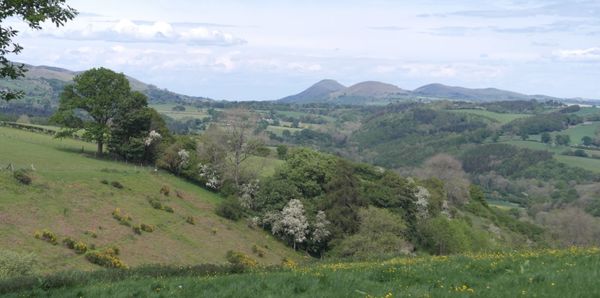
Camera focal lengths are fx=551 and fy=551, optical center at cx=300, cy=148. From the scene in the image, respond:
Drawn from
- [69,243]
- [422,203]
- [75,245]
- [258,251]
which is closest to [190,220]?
[258,251]

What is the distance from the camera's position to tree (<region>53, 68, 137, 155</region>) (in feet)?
214

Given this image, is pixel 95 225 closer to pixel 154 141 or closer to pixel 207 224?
pixel 207 224

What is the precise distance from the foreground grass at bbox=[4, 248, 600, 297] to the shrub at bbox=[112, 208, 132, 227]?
2873 centimetres

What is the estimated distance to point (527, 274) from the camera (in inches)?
522

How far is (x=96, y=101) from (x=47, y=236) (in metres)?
32.6

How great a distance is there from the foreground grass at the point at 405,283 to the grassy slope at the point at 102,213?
1967 centimetres

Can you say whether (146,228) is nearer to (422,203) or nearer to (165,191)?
(165,191)

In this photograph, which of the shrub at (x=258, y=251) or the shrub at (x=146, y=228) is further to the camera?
the shrub at (x=258, y=251)

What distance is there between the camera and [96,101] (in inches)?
2562

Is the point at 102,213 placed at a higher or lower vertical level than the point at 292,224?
higher

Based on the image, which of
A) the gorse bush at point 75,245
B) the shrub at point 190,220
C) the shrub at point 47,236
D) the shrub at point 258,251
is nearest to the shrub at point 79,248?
the gorse bush at point 75,245

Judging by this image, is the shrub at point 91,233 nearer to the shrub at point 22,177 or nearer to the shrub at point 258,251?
the shrub at point 22,177

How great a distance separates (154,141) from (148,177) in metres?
10.9

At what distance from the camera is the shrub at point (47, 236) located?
35.2m
